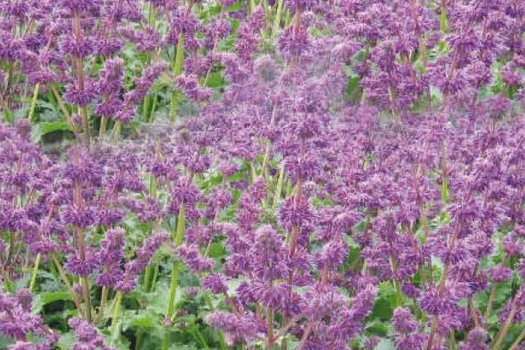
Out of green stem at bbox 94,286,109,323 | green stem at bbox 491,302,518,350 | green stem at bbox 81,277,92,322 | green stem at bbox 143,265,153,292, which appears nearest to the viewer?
green stem at bbox 491,302,518,350

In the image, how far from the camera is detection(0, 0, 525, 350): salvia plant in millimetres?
3967

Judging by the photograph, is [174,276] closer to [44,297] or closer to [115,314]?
[115,314]

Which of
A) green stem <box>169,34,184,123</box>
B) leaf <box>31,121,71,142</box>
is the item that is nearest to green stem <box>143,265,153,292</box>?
green stem <box>169,34,184,123</box>

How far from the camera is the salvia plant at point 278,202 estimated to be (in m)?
3.97

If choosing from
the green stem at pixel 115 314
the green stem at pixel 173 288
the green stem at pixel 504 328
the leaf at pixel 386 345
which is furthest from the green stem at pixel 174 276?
the green stem at pixel 504 328

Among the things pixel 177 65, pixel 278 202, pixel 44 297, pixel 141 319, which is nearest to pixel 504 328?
pixel 278 202

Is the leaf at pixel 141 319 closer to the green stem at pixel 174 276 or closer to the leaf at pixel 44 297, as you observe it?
the green stem at pixel 174 276

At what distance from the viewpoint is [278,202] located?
540 cm

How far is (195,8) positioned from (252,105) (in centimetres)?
266

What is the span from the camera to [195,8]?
838 cm

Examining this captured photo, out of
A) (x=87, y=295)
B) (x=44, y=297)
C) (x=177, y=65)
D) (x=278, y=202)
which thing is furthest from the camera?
(x=177, y=65)

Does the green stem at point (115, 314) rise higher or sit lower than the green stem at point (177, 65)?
lower

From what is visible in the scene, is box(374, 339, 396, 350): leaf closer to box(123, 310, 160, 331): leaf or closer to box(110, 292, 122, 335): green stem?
box(123, 310, 160, 331): leaf

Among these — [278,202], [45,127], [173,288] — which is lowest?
[173,288]
